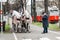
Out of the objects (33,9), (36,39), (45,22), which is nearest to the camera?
(36,39)

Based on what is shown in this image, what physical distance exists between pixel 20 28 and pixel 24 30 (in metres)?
0.49

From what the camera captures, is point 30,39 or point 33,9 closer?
point 30,39

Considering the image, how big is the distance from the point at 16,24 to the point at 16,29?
527 mm

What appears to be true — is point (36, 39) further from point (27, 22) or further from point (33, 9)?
point (33, 9)

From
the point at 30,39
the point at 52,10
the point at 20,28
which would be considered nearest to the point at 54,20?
the point at 52,10

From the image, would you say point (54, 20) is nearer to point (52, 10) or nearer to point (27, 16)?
point (52, 10)

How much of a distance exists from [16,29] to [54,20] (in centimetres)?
2986

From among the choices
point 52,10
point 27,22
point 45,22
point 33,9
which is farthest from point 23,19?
point 52,10

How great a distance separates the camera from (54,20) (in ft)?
179

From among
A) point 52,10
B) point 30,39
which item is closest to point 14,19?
point 30,39

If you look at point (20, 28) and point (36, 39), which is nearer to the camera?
point (36, 39)

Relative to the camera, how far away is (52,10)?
57.8 m

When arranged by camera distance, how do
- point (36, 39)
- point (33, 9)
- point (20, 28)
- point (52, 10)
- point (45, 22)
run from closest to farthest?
point (36, 39) → point (45, 22) → point (20, 28) → point (33, 9) → point (52, 10)

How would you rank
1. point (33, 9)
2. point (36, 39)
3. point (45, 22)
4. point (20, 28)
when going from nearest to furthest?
point (36, 39) < point (45, 22) < point (20, 28) < point (33, 9)
